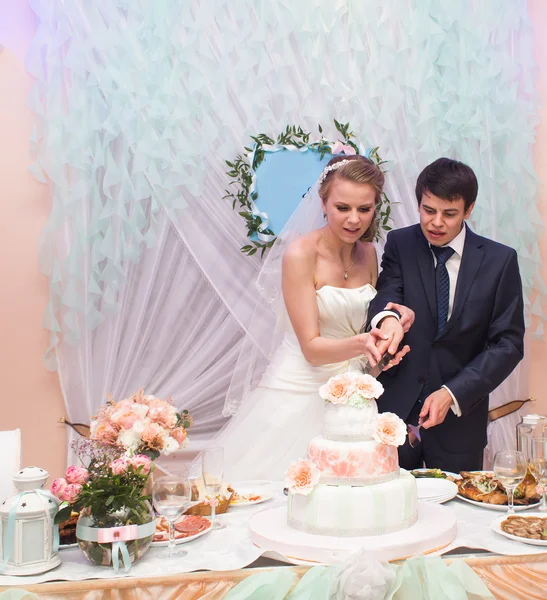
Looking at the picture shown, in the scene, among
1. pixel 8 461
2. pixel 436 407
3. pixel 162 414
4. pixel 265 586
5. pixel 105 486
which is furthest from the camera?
pixel 436 407

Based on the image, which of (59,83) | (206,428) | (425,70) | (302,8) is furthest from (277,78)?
(206,428)

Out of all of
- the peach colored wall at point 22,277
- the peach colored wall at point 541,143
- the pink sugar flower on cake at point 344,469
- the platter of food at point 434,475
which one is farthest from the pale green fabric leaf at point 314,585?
the peach colored wall at point 541,143

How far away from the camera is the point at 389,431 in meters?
1.82

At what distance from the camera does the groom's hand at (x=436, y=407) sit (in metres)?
2.52

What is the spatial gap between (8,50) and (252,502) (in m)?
2.99

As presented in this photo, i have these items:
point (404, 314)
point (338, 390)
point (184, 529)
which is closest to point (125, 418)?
point (184, 529)

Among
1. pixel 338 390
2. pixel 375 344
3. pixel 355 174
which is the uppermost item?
pixel 355 174

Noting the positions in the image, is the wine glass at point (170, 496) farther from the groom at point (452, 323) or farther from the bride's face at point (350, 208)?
the bride's face at point (350, 208)

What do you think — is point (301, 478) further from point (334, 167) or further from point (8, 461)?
point (334, 167)

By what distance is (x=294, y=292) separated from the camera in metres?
3.10

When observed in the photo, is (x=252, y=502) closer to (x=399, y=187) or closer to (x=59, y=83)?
(x=399, y=187)

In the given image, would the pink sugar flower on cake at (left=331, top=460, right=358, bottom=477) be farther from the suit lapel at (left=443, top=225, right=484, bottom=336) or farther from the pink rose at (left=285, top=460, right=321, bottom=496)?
the suit lapel at (left=443, top=225, right=484, bottom=336)

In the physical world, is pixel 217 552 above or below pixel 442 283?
below

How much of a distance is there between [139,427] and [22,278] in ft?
7.43
